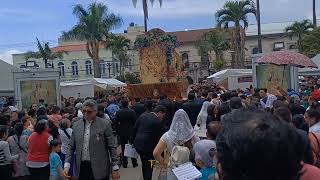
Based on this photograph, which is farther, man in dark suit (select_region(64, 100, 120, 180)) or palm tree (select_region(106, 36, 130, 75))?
palm tree (select_region(106, 36, 130, 75))

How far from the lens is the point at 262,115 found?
204cm

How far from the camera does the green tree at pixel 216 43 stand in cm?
6650

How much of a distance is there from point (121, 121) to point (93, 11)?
41.0m

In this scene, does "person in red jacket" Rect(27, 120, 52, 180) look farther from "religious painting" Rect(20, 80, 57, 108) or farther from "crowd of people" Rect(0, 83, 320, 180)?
"religious painting" Rect(20, 80, 57, 108)

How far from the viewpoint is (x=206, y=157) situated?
5.70 meters

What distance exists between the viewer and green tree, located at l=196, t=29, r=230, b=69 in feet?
218

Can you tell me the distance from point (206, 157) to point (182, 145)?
156cm

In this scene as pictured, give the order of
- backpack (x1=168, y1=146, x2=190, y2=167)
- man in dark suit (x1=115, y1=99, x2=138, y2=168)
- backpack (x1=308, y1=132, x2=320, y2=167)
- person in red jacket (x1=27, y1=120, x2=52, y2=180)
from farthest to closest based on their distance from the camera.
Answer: man in dark suit (x1=115, y1=99, x2=138, y2=168) → person in red jacket (x1=27, y1=120, x2=52, y2=180) → backpack (x1=168, y1=146, x2=190, y2=167) → backpack (x1=308, y1=132, x2=320, y2=167)

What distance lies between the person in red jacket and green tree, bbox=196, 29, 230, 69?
187 ft

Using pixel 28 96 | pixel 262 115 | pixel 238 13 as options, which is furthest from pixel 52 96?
pixel 238 13

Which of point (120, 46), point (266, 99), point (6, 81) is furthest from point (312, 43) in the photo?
point (266, 99)

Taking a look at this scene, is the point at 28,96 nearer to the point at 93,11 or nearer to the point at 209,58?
the point at 93,11

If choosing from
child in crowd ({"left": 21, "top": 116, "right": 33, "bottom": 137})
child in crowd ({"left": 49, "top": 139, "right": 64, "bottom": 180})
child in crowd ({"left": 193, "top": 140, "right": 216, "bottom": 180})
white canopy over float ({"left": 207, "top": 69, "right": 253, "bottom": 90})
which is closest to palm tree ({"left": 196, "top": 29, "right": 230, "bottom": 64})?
white canopy over float ({"left": 207, "top": 69, "right": 253, "bottom": 90})

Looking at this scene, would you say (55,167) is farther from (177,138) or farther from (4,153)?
(177,138)
